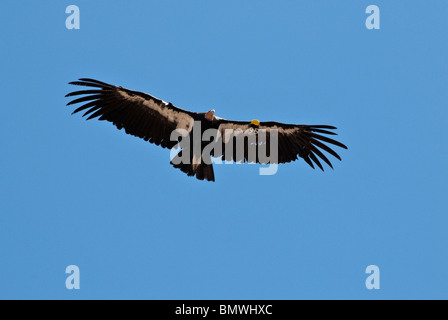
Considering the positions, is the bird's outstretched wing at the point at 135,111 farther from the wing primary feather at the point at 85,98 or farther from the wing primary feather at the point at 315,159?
the wing primary feather at the point at 315,159

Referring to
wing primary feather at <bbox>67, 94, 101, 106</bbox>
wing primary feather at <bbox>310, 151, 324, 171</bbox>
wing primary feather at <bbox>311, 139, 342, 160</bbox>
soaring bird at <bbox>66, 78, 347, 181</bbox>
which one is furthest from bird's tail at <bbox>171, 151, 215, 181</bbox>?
wing primary feather at <bbox>311, 139, 342, 160</bbox>

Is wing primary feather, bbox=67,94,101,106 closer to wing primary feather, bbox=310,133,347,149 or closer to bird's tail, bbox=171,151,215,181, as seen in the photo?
bird's tail, bbox=171,151,215,181

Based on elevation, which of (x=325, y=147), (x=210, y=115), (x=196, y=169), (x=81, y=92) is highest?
(x=81, y=92)

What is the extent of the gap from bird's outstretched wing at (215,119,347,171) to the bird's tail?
75cm

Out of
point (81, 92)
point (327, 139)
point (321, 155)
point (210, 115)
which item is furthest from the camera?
point (321, 155)

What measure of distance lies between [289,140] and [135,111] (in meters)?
4.02

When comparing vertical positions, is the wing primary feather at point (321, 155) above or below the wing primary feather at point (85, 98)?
below

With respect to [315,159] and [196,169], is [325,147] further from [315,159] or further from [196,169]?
[196,169]

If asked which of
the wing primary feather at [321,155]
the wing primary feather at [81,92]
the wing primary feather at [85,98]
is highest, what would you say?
the wing primary feather at [81,92]

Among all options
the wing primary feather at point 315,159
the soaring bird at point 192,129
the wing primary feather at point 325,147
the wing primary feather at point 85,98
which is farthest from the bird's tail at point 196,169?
the wing primary feather at point 325,147

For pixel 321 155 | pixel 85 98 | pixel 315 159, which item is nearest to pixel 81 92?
pixel 85 98

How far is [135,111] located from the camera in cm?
1716

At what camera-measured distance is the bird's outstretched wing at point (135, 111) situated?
17.0m
